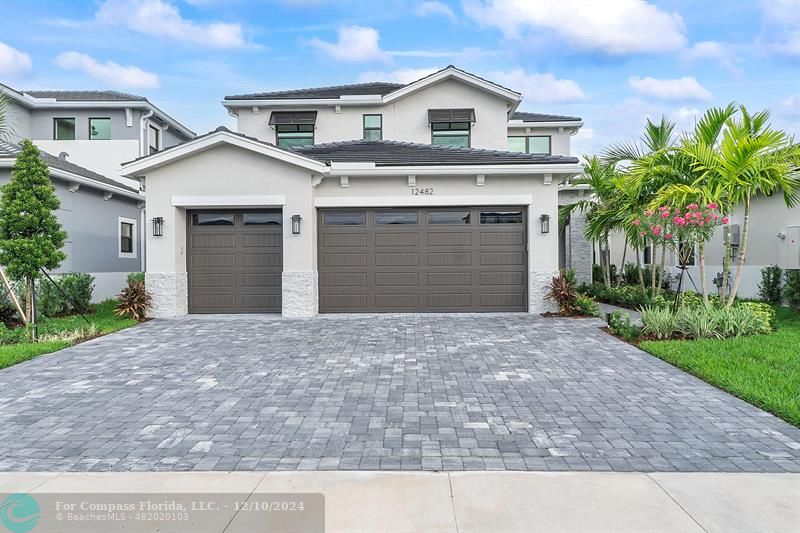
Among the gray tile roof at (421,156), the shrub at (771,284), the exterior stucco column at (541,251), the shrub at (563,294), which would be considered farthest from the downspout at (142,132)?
the shrub at (771,284)

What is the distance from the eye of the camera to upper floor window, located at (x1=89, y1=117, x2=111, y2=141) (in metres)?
19.6

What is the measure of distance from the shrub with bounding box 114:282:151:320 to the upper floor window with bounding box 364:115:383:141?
9.38 metres

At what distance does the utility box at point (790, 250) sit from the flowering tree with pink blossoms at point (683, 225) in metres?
4.12

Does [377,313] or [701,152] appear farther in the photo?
[377,313]

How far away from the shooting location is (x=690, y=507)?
3.21 metres

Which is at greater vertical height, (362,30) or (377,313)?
(362,30)

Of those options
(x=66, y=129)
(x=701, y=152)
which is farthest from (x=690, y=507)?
(x=66, y=129)

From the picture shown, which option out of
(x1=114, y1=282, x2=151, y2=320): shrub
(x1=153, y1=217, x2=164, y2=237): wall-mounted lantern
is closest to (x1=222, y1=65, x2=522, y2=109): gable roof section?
(x1=153, y1=217, x2=164, y2=237): wall-mounted lantern

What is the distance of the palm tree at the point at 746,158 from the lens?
8.80m

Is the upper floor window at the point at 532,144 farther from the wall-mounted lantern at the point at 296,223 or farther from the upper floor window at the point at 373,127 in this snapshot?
the wall-mounted lantern at the point at 296,223

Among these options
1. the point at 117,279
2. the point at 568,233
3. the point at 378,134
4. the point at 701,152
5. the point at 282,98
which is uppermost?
the point at 282,98

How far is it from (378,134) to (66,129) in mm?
13141

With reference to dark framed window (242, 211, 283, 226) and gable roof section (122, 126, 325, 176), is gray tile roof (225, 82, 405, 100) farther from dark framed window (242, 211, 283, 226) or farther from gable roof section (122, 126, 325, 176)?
dark framed window (242, 211, 283, 226)

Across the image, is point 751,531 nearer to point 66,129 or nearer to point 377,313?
point 377,313
